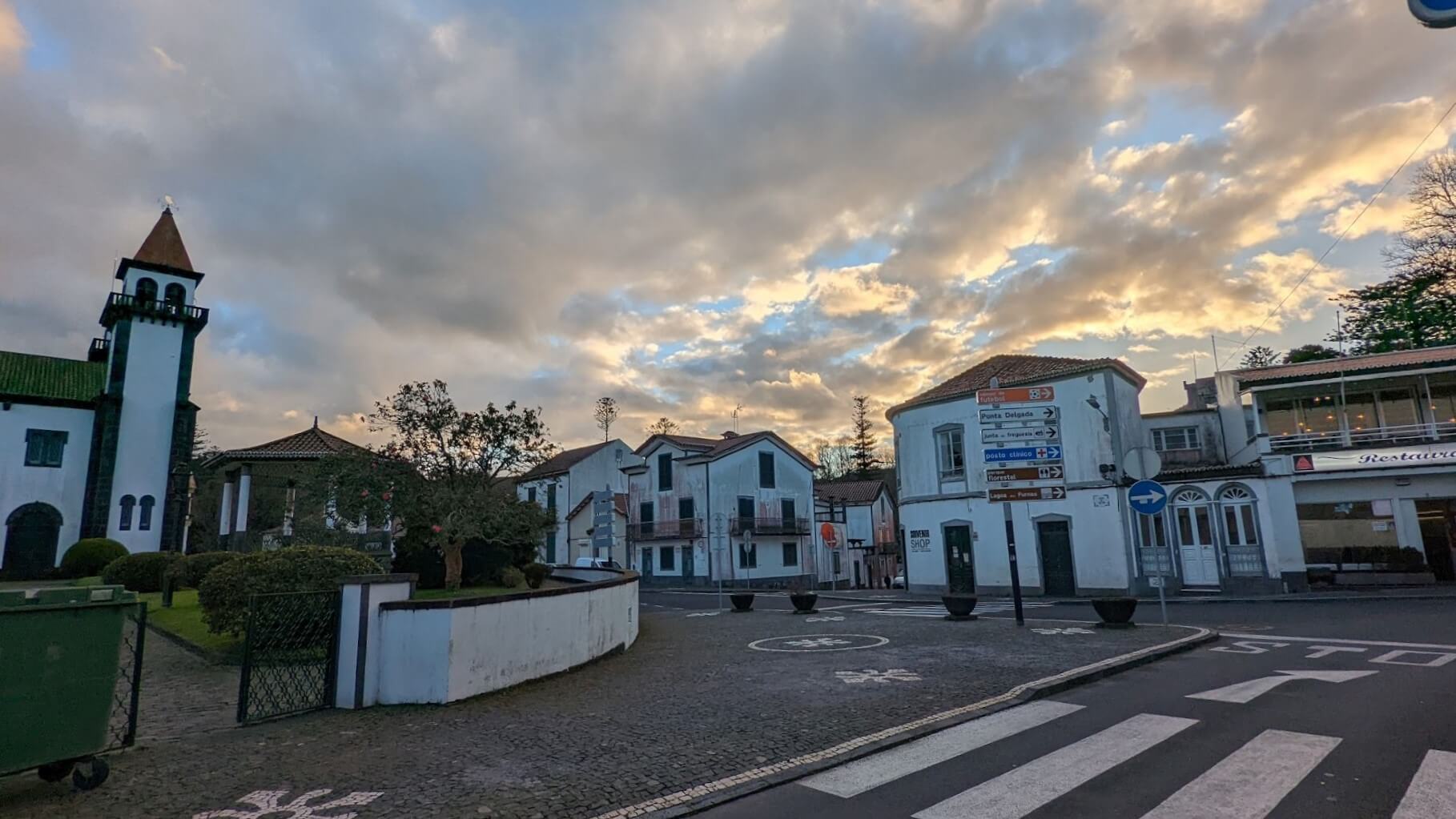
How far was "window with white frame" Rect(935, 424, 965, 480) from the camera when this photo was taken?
997 inches

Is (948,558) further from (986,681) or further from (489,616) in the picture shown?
(489,616)

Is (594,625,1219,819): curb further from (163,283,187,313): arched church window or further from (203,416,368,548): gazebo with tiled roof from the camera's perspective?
(163,283,187,313): arched church window

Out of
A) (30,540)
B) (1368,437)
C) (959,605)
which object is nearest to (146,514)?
(30,540)

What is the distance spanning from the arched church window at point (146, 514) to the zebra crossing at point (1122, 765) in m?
42.0

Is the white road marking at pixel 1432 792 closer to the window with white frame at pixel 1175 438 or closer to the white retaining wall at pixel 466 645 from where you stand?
the white retaining wall at pixel 466 645

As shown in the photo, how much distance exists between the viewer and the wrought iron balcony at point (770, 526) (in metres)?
37.9

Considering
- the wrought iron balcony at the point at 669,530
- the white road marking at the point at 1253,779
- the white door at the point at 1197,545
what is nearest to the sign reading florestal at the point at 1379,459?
the white door at the point at 1197,545

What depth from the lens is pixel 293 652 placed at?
768 cm

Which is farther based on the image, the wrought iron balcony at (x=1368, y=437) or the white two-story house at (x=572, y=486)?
the white two-story house at (x=572, y=486)

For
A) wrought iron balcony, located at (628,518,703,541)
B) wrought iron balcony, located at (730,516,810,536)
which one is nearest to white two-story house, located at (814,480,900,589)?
wrought iron balcony, located at (730,516,810,536)

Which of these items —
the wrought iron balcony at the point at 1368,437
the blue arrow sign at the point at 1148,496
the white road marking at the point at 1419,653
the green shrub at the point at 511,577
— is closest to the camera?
the white road marking at the point at 1419,653

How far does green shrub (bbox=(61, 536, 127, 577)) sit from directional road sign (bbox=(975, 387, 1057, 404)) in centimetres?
3519

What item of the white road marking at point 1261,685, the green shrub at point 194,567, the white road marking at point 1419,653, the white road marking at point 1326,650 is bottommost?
the white road marking at point 1326,650

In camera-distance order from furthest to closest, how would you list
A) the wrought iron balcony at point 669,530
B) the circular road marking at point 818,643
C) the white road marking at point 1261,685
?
the wrought iron balcony at point 669,530
the circular road marking at point 818,643
the white road marking at point 1261,685
